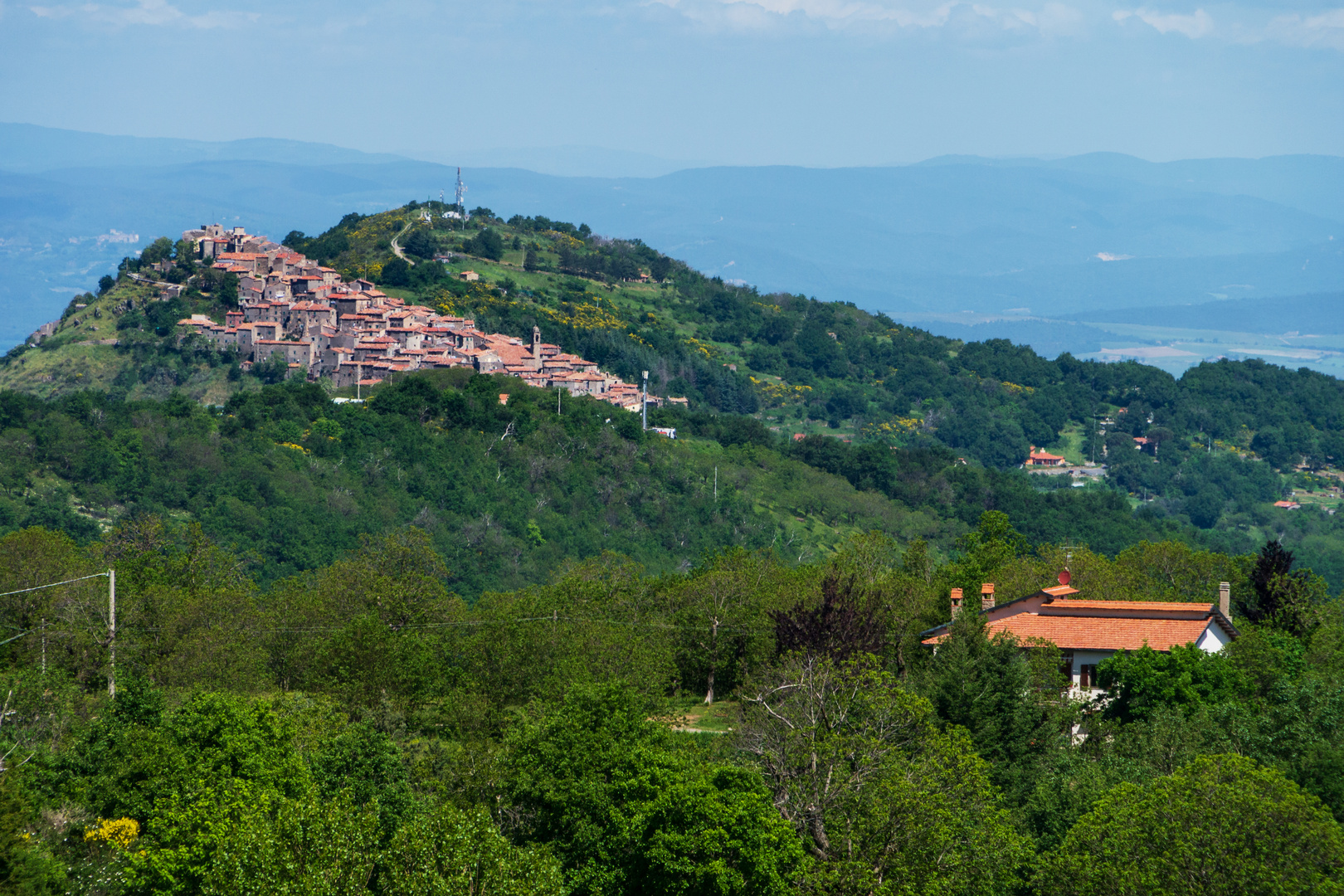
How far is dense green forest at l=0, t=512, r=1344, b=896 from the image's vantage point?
2069 centimetres

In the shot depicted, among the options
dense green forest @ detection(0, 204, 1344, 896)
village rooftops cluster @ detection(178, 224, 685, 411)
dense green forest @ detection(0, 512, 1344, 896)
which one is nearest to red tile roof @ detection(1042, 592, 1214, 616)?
dense green forest @ detection(0, 204, 1344, 896)

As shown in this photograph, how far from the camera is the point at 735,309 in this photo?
502ft

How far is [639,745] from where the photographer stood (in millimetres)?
25000

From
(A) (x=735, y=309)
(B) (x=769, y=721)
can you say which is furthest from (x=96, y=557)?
(A) (x=735, y=309)

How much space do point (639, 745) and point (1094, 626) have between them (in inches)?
595

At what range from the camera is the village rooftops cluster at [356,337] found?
9619cm

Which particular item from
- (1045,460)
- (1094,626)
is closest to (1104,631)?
(1094,626)

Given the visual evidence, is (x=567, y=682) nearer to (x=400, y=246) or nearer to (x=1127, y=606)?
(x=1127, y=606)

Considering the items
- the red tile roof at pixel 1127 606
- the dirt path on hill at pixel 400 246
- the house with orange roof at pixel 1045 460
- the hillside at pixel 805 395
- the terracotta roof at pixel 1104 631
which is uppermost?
the dirt path on hill at pixel 400 246

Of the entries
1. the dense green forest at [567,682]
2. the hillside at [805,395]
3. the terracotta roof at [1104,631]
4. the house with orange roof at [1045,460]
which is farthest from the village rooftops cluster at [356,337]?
the terracotta roof at [1104,631]

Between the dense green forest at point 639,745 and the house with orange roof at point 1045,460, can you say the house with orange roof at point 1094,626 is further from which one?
the house with orange roof at point 1045,460

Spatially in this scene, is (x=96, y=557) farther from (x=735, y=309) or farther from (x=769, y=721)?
(x=735, y=309)

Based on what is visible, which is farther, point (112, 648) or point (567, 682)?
point (112, 648)

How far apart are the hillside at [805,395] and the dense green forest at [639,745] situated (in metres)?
29.8
